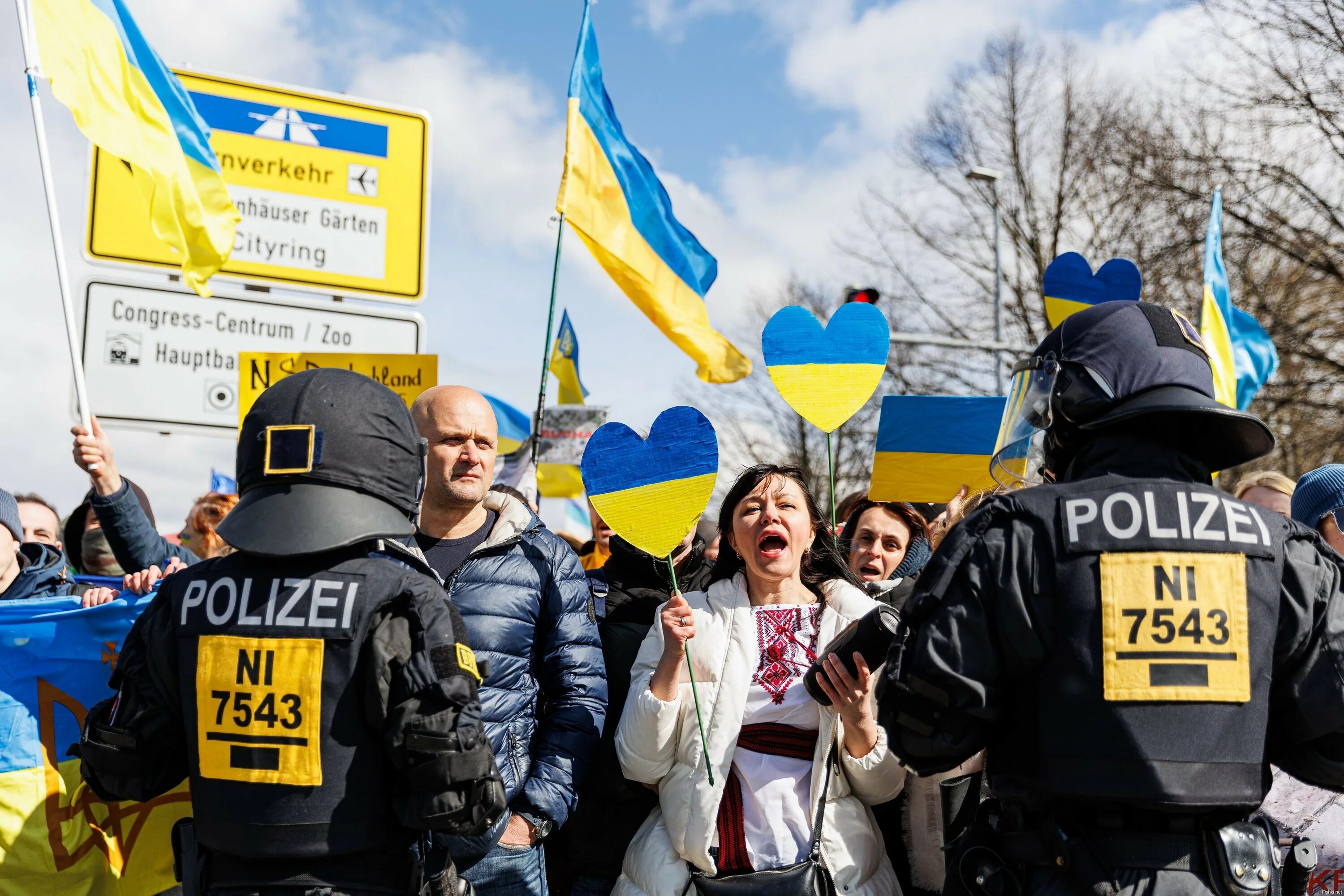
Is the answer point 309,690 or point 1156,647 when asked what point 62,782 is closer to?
point 309,690

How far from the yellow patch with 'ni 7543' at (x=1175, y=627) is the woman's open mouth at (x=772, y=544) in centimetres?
135

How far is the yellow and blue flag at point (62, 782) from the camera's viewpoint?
3584 mm

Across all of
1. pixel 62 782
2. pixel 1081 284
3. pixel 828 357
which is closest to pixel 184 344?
pixel 62 782

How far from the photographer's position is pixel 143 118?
4863 millimetres

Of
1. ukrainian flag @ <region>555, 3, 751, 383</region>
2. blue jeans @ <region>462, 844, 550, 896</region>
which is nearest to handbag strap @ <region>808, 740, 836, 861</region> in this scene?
blue jeans @ <region>462, 844, 550, 896</region>

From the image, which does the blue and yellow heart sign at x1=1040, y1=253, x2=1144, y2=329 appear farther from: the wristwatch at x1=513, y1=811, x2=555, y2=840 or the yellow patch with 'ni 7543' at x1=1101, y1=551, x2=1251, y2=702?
the wristwatch at x1=513, y1=811, x2=555, y2=840

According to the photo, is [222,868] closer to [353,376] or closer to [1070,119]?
[353,376]

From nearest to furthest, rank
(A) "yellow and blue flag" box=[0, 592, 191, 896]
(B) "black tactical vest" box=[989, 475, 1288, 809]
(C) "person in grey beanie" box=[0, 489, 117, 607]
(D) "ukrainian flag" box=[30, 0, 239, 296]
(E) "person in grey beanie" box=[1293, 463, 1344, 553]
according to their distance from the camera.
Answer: (B) "black tactical vest" box=[989, 475, 1288, 809], (A) "yellow and blue flag" box=[0, 592, 191, 896], (E) "person in grey beanie" box=[1293, 463, 1344, 553], (C) "person in grey beanie" box=[0, 489, 117, 607], (D) "ukrainian flag" box=[30, 0, 239, 296]

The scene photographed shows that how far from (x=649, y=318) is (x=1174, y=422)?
3.57 metres

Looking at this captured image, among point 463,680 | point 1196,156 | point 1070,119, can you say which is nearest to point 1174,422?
point 463,680

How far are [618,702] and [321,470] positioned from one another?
5.54ft

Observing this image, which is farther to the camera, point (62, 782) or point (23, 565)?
point (23, 565)

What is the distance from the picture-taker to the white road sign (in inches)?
224

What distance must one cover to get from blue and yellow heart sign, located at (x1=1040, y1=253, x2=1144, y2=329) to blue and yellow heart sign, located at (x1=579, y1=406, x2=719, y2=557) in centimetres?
255
